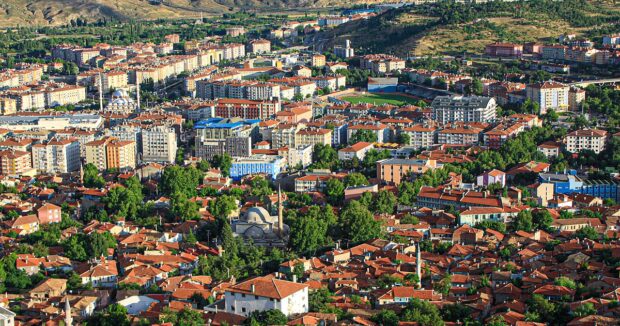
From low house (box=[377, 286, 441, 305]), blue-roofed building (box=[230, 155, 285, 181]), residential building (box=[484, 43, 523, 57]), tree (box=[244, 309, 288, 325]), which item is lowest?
blue-roofed building (box=[230, 155, 285, 181])

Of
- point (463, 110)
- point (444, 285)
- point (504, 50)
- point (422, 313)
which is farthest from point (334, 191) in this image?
point (504, 50)

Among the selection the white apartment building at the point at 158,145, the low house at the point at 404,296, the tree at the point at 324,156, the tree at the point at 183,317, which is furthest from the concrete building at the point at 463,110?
the tree at the point at 183,317

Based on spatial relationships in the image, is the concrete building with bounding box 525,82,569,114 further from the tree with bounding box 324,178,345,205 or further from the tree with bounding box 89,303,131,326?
the tree with bounding box 89,303,131,326

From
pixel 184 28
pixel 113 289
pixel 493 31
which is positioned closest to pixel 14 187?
pixel 113 289

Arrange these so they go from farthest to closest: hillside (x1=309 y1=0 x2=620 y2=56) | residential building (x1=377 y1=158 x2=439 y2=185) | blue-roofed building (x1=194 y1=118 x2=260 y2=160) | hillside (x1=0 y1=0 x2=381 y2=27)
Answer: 1. hillside (x1=0 y1=0 x2=381 y2=27)
2. hillside (x1=309 y1=0 x2=620 y2=56)
3. blue-roofed building (x1=194 y1=118 x2=260 y2=160)
4. residential building (x1=377 y1=158 x2=439 y2=185)

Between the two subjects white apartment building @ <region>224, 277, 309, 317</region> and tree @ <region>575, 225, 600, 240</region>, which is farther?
tree @ <region>575, 225, 600, 240</region>

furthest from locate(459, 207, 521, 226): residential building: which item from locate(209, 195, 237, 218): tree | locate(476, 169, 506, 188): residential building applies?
locate(209, 195, 237, 218): tree

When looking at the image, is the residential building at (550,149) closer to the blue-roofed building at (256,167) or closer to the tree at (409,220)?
the blue-roofed building at (256,167)

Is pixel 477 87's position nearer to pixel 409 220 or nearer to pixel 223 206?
pixel 409 220
